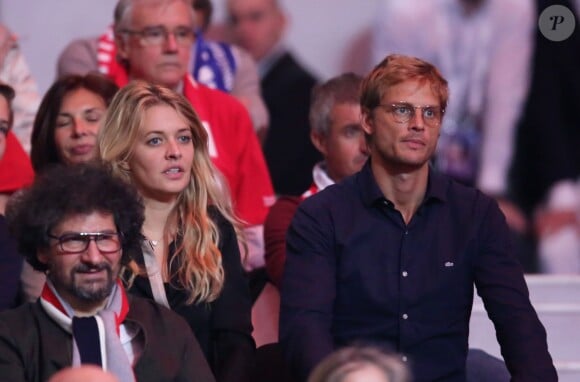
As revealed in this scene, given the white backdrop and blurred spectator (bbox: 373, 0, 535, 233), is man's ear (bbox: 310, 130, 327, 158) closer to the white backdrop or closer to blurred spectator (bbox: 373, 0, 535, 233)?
blurred spectator (bbox: 373, 0, 535, 233)

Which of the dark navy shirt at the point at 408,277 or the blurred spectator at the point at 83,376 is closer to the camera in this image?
the blurred spectator at the point at 83,376

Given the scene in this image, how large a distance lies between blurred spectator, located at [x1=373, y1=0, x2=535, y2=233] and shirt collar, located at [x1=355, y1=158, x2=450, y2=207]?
1720 millimetres

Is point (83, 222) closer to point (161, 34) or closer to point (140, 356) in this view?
point (140, 356)

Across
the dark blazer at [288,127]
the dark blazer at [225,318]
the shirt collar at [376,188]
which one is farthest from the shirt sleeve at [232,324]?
the dark blazer at [288,127]

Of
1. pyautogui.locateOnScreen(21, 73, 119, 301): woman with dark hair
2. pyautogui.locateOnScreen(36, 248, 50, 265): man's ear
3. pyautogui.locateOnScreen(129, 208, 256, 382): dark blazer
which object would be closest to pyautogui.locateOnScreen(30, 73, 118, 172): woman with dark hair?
pyautogui.locateOnScreen(21, 73, 119, 301): woman with dark hair

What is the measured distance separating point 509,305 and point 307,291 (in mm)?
491

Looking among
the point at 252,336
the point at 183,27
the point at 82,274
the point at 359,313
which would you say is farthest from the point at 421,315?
the point at 183,27

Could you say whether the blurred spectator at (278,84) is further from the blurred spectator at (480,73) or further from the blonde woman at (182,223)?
the blonde woman at (182,223)

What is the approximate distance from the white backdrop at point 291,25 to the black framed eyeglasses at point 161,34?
104 centimetres

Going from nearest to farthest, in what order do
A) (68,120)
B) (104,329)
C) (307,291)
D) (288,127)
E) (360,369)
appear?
(360,369)
(104,329)
(307,291)
(68,120)
(288,127)

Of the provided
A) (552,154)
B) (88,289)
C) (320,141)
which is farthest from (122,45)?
(552,154)

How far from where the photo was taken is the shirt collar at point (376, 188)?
12.4 ft

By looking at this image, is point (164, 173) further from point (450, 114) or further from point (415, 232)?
point (450, 114)

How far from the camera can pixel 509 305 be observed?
3752mm
